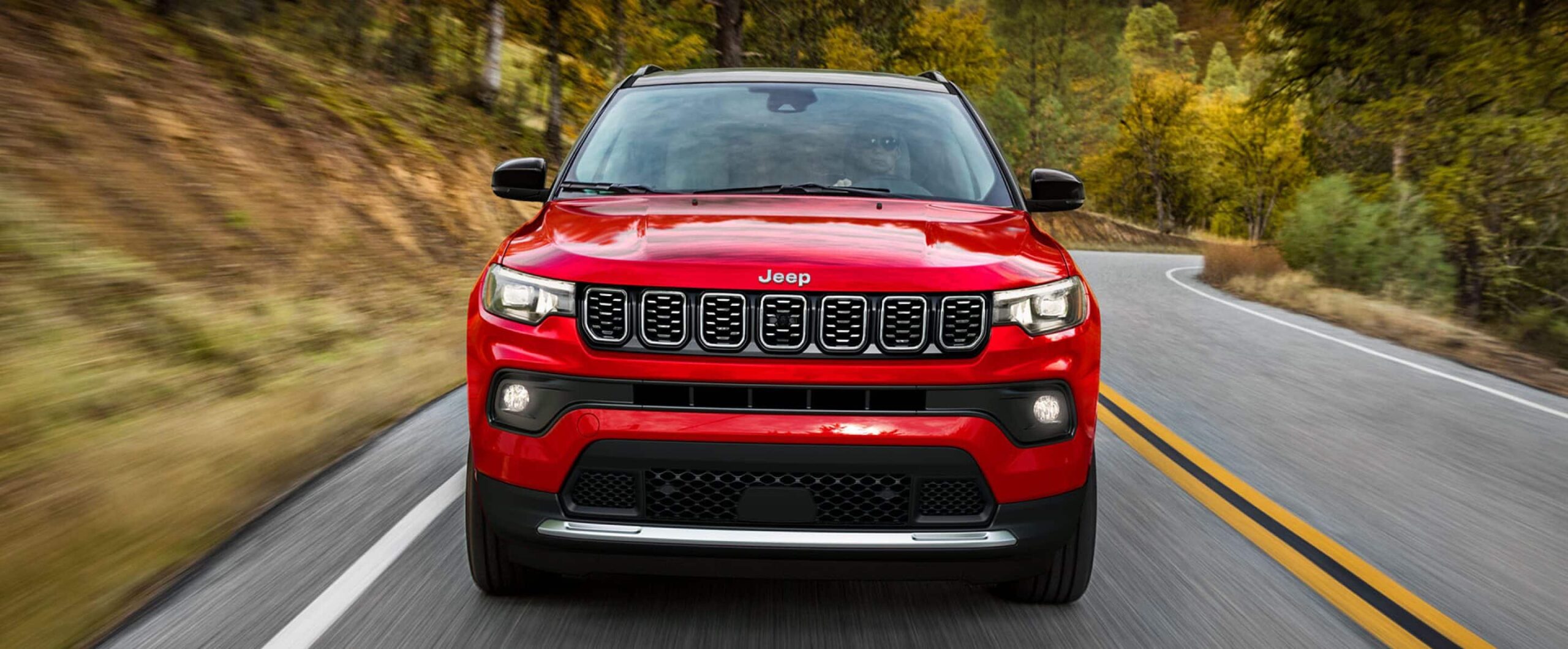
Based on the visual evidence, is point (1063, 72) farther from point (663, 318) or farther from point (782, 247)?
point (663, 318)

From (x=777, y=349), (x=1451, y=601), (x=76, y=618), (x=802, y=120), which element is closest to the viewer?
(x=777, y=349)

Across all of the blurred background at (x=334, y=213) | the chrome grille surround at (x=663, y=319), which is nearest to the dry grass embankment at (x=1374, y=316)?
the blurred background at (x=334, y=213)

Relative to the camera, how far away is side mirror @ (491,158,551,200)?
455cm

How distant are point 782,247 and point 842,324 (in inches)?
12.2

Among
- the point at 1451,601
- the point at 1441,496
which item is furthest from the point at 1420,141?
the point at 1451,601

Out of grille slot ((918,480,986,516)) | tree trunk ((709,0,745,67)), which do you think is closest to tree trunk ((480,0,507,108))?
tree trunk ((709,0,745,67))

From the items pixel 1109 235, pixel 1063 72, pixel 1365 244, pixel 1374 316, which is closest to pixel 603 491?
pixel 1374 316

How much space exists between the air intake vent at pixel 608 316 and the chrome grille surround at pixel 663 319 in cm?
4

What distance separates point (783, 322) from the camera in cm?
318

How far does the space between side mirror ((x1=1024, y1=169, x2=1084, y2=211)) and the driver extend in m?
0.50

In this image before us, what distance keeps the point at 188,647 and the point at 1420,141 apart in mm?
18783

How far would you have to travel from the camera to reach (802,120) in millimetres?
4797

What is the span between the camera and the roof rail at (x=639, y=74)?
515cm

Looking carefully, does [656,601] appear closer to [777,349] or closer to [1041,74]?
[777,349]
